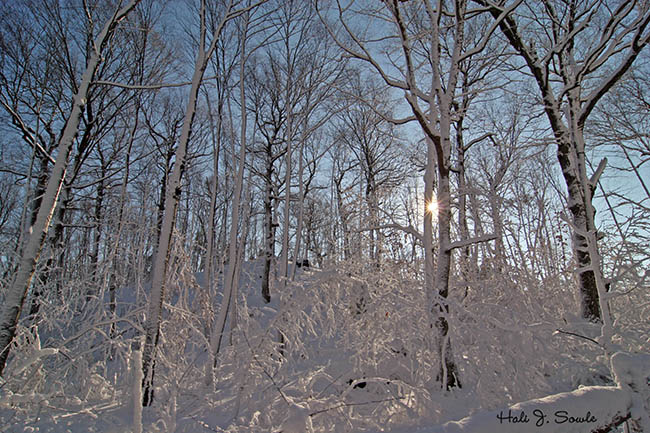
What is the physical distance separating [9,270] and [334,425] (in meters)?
6.89

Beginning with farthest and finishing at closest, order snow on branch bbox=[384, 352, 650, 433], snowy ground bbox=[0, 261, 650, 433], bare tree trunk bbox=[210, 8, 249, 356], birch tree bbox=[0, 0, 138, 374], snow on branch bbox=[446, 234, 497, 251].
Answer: bare tree trunk bbox=[210, 8, 249, 356]
snow on branch bbox=[446, 234, 497, 251]
birch tree bbox=[0, 0, 138, 374]
snowy ground bbox=[0, 261, 650, 433]
snow on branch bbox=[384, 352, 650, 433]

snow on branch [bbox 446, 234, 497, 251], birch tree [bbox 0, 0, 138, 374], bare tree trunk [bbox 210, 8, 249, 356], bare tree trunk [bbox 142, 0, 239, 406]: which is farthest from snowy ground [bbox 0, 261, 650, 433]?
snow on branch [bbox 446, 234, 497, 251]

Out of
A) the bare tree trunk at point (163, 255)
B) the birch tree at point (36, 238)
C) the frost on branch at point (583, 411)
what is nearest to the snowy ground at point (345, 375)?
the frost on branch at point (583, 411)

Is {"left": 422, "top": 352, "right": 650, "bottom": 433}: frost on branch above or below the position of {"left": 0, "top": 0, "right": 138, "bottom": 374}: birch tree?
below

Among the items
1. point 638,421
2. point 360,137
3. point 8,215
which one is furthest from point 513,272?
point 8,215

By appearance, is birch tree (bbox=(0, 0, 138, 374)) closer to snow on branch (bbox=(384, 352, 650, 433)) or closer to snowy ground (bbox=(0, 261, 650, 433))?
snowy ground (bbox=(0, 261, 650, 433))

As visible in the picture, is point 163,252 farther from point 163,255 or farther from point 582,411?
point 582,411

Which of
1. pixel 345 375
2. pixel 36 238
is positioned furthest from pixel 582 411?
pixel 36 238

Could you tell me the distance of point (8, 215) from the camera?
725 inches

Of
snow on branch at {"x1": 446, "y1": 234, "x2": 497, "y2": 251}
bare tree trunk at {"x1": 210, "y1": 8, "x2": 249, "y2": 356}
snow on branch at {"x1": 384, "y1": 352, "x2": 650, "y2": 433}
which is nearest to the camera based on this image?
snow on branch at {"x1": 384, "y1": 352, "x2": 650, "y2": 433}

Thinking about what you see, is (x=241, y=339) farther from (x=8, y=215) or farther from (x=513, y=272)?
(x=8, y=215)

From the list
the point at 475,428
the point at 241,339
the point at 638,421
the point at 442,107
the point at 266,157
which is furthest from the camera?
the point at 266,157

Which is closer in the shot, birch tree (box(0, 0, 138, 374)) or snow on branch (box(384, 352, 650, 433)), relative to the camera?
snow on branch (box(384, 352, 650, 433))

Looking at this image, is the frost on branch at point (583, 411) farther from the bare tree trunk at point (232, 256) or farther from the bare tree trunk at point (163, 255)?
the bare tree trunk at point (232, 256)
